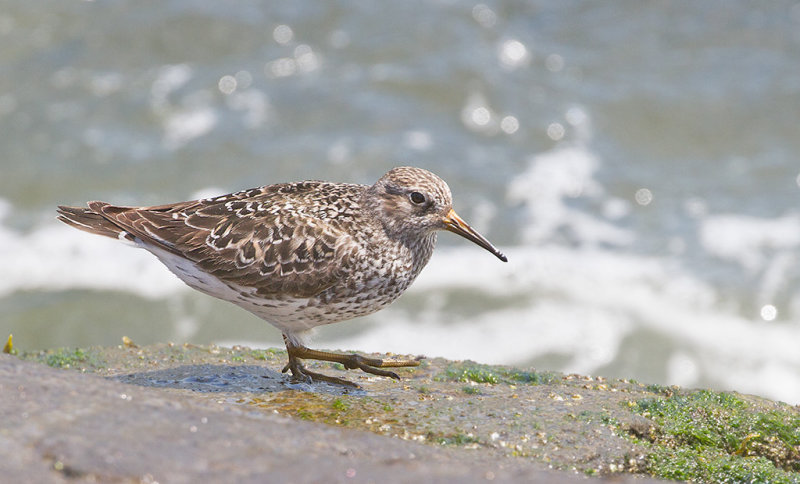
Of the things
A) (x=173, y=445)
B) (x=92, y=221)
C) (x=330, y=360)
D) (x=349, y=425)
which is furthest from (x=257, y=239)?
(x=173, y=445)

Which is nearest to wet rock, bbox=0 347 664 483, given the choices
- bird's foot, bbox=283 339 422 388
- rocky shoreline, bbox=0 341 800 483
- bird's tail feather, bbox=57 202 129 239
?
rocky shoreline, bbox=0 341 800 483

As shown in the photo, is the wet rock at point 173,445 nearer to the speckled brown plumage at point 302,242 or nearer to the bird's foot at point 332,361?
the bird's foot at point 332,361

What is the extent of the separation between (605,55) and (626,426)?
11.2m

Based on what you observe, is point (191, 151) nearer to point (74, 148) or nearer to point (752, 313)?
point (74, 148)

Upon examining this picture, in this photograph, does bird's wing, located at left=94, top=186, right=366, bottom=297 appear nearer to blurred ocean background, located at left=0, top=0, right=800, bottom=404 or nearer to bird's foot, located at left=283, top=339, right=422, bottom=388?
bird's foot, located at left=283, top=339, right=422, bottom=388

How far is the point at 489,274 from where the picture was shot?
11.8 metres

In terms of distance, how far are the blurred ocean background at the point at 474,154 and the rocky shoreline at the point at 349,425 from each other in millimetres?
4661

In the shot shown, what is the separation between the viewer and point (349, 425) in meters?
4.85

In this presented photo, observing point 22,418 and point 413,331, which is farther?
point 413,331

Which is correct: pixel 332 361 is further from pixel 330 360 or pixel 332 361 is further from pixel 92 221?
pixel 92 221

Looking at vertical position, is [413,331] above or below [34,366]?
above

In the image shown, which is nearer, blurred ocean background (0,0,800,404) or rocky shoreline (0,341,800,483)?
rocky shoreline (0,341,800,483)

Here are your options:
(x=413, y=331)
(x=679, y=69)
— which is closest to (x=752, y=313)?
(x=413, y=331)

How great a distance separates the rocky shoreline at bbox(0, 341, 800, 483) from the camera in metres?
3.48
